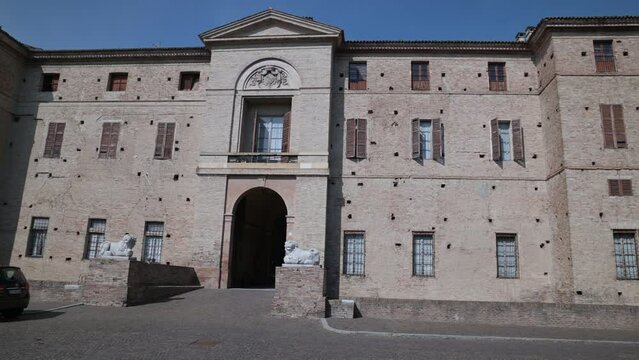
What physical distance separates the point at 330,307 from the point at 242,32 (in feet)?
46.9

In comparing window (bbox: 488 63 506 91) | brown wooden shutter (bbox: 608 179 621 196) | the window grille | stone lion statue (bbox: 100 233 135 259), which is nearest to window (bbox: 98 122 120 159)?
stone lion statue (bbox: 100 233 135 259)

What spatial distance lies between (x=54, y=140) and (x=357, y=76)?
15530 mm

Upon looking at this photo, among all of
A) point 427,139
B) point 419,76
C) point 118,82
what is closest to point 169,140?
point 118,82

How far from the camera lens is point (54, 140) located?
23688 mm

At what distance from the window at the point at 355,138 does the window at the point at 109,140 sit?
452 inches

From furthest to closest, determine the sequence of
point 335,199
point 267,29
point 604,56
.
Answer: point 267,29, point 335,199, point 604,56

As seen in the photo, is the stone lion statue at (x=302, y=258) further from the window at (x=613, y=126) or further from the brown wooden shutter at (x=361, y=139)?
the window at (x=613, y=126)

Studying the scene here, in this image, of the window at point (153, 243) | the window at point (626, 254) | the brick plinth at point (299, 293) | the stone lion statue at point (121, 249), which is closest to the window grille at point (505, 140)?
the window at point (626, 254)

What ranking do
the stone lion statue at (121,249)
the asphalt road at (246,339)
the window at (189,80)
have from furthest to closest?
the window at (189,80), the stone lion statue at (121,249), the asphalt road at (246,339)

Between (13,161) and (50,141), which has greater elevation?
(50,141)

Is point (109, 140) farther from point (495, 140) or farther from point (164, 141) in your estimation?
point (495, 140)

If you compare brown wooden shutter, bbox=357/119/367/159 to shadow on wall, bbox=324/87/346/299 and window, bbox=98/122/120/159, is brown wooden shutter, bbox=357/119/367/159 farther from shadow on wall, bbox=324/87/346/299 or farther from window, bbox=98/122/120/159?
window, bbox=98/122/120/159

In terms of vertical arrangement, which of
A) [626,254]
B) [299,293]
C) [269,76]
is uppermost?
[269,76]

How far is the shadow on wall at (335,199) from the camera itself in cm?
2056
